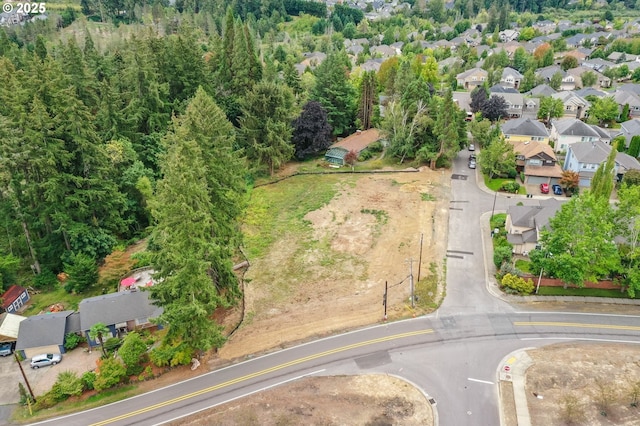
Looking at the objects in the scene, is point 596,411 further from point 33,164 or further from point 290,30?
point 290,30

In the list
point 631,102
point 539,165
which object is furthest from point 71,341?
point 631,102

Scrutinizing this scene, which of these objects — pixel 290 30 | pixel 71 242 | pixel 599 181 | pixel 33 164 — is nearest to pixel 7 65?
pixel 33 164

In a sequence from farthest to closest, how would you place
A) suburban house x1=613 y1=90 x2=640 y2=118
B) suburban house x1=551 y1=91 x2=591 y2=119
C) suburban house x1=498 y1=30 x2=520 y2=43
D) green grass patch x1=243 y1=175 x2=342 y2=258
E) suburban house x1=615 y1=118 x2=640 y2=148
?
suburban house x1=498 y1=30 x2=520 y2=43, suburban house x1=613 y1=90 x2=640 y2=118, suburban house x1=551 y1=91 x2=591 y2=119, suburban house x1=615 y1=118 x2=640 y2=148, green grass patch x1=243 y1=175 x2=342 y2=258

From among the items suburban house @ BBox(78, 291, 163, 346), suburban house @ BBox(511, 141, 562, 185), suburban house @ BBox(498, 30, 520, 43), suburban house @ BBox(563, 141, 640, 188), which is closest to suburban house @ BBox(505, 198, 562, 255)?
suburban house @ BBox(511, 141, 562, 185)

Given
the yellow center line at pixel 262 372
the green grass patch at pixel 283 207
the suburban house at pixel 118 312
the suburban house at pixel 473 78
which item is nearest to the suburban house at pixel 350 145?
the green grass patch at pixel 283 207

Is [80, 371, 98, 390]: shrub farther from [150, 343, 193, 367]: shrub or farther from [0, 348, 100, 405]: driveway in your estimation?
[150, 343, 193, 367]: shrub

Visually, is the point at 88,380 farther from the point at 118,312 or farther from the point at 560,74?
the point at 560,74
